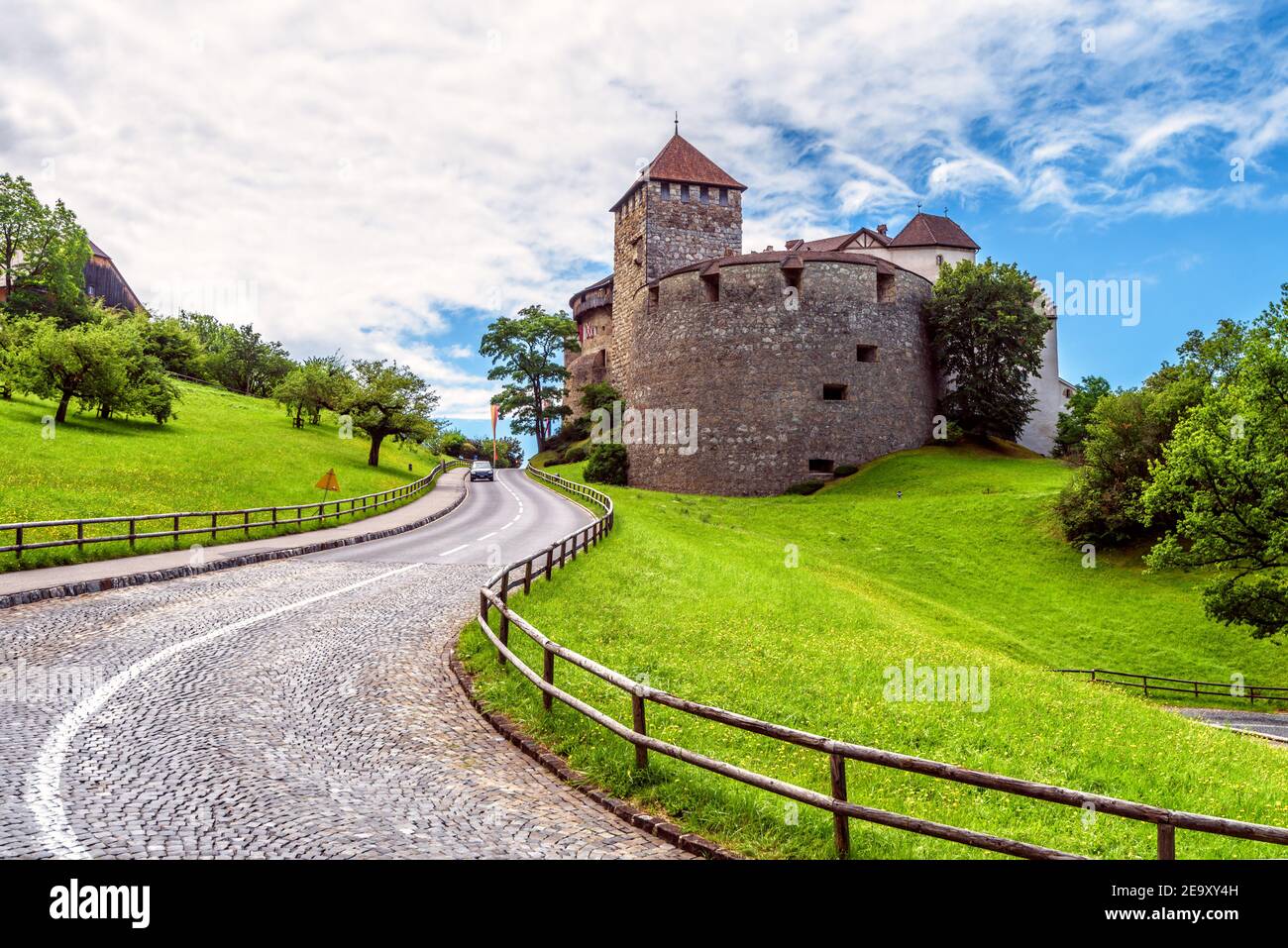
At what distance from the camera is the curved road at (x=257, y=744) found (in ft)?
17.6

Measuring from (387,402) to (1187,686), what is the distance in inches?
1626

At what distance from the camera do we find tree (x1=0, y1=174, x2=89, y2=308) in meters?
59.4

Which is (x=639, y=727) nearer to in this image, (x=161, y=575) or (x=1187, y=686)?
(x=161, y=575)

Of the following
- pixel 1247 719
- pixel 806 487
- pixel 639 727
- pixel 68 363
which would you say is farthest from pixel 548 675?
pixel 806 487

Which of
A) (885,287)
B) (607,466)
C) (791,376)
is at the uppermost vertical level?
(885,287)

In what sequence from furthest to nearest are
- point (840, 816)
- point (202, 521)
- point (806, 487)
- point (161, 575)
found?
point (806, 487) → point (202, 521) → point (161, 575) → point (840, 816)

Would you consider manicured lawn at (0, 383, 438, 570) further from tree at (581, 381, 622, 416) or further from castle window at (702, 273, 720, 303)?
castle window at (702, 273, 720, 303)

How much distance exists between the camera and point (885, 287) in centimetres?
5281

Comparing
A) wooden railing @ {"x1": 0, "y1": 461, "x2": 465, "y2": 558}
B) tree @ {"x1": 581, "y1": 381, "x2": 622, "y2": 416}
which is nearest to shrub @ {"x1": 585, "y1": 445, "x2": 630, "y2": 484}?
tree @ {"x1": 581, "y1": 381, "x2": 622, "y2": 416}

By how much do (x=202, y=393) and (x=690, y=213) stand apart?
43.2m

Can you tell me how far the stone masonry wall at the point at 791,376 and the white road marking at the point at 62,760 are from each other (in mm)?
41638

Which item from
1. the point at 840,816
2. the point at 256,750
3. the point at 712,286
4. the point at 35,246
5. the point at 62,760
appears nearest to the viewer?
the point at 840,816

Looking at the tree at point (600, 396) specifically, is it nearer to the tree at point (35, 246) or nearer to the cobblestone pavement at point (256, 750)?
the tree at point (35, 246)

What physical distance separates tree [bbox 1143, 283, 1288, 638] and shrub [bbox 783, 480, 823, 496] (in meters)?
24.0
